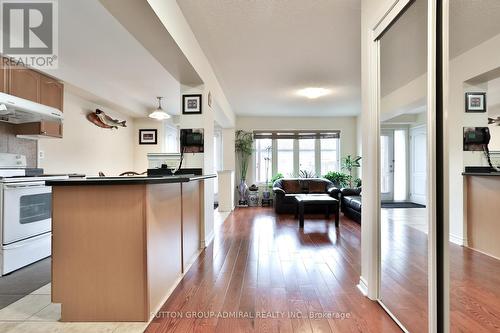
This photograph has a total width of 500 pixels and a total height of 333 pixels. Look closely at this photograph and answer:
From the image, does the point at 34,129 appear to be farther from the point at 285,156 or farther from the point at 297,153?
the point at 297,153

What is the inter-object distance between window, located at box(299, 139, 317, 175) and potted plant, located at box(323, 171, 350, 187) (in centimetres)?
62

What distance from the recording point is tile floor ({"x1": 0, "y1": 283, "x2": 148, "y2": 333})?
62.7 inches

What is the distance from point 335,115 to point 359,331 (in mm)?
6314

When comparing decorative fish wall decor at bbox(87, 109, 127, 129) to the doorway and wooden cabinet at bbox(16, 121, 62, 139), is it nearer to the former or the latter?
wooden cabinet at bbox(16, 121, 62, 139)

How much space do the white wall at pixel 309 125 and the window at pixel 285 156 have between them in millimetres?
425

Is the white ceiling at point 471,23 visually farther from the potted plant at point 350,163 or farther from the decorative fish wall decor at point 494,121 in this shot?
the potted plant at point 350,163

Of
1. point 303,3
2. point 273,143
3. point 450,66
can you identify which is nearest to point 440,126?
point 450,66

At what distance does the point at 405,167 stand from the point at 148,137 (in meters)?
5.93

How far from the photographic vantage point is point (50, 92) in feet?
11.5

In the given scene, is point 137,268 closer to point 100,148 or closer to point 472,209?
point 472,209

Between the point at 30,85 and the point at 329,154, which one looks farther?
the point at 329,154

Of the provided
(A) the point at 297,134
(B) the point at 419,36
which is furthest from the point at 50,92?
(A) the point at 297,134

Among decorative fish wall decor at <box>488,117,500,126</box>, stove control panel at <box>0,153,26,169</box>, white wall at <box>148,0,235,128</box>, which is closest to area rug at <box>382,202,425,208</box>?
decorative fish wall decor at <box>488,117,500,126</box>

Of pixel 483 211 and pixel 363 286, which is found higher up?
pixel 483 211
